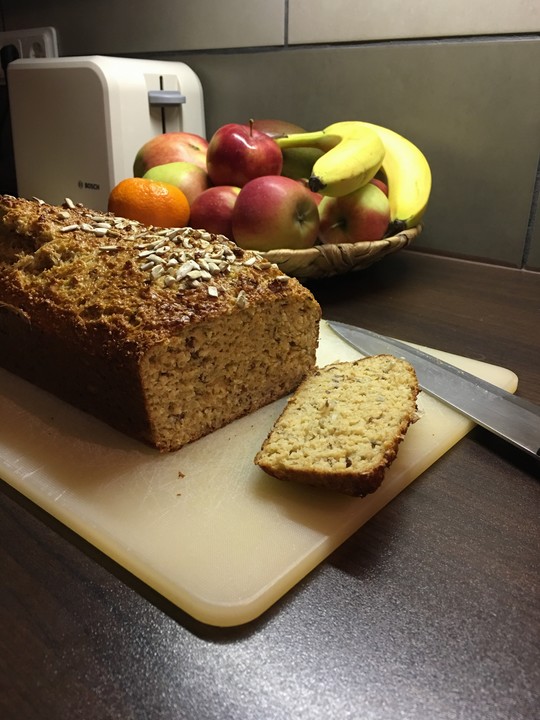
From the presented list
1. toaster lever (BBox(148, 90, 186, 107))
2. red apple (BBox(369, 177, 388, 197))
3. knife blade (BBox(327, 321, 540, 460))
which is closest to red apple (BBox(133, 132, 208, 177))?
toaster lever (BBox(148, 90, 186, 107))

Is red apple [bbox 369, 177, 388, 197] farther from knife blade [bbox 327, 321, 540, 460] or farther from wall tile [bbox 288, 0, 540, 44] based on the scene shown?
knife blade [bbox 327, 321, 540, 460]

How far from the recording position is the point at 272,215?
4.27 ft

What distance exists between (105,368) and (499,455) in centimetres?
57

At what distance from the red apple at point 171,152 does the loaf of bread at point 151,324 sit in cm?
64

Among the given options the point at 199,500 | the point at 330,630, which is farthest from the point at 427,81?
the point at 330,630

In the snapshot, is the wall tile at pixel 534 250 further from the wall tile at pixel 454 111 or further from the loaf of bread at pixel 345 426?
the loaf of bread at pixel 345 426

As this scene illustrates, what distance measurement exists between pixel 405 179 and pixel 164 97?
0.88 metres

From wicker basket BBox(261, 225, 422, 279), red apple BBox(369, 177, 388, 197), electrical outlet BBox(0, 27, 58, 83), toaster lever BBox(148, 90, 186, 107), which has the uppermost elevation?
electrical outlet BBox(0, 27, 58, 83)

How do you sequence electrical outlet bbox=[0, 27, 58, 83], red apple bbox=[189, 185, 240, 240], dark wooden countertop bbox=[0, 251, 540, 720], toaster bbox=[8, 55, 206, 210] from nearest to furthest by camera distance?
1. dark wooden countertop bbox=[0, 251, 540, 720]
2. red apple bbox=[189, 185, 240, 240]
3. toaster bbox=[8, 55, 206, 210]
4. electrical outlet bbox=[0, 27, 58, 83]

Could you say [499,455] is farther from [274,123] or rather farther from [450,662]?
[274,123]

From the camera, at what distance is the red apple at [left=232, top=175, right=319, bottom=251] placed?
4.29 feet

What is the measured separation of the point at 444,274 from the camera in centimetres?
170

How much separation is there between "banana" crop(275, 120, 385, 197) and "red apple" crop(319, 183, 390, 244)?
0.03m

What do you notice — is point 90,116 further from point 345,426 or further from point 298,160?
point 345,426
